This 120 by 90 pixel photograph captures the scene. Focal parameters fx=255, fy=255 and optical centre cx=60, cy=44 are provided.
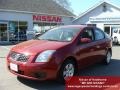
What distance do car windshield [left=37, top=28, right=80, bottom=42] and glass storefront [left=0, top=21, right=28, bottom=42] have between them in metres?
20.5

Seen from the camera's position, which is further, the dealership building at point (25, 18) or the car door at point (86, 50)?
the dealership building at point (25, 18)

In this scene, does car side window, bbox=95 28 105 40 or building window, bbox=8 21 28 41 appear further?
building window, bbox=8 21 28 41

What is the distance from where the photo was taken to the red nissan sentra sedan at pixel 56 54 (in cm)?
640

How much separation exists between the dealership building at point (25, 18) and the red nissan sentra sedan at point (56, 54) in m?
20.7

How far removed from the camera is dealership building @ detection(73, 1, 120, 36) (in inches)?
1190

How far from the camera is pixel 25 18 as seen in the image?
3000 cm

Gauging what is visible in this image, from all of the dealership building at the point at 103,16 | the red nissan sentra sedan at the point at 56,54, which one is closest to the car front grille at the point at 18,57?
the red nissan sentra sedan at the point at 56,54

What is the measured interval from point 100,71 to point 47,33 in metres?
2.27

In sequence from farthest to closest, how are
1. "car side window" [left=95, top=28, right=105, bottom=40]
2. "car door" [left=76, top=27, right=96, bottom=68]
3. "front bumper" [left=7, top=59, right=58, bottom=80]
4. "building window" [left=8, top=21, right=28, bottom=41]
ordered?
"building window" [left=8, top=21, right=28, bottom=41] → "car side window" [left=95, top=28, right=105, bottom=40] → "car door" [left=76, top=27, right=96, bottom=68] → "front bumper" [left=7, top=59, right=58, bottom=80]

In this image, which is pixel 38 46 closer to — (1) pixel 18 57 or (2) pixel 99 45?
(1) pixel 18 57

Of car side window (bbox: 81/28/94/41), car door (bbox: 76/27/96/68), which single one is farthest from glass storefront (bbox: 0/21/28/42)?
car door (bbox: 76/27/96/68)

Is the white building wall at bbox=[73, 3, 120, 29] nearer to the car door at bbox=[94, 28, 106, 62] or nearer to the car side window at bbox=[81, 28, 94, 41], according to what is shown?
the car door at bbox=[94, 28, 106, 62]

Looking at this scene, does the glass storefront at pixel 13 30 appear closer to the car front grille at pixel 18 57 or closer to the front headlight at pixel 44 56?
the car front grille at pixel 18 57

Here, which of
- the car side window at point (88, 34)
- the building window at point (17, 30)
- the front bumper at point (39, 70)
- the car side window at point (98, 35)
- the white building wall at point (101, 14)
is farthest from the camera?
the white building wall at point (101, 14)
